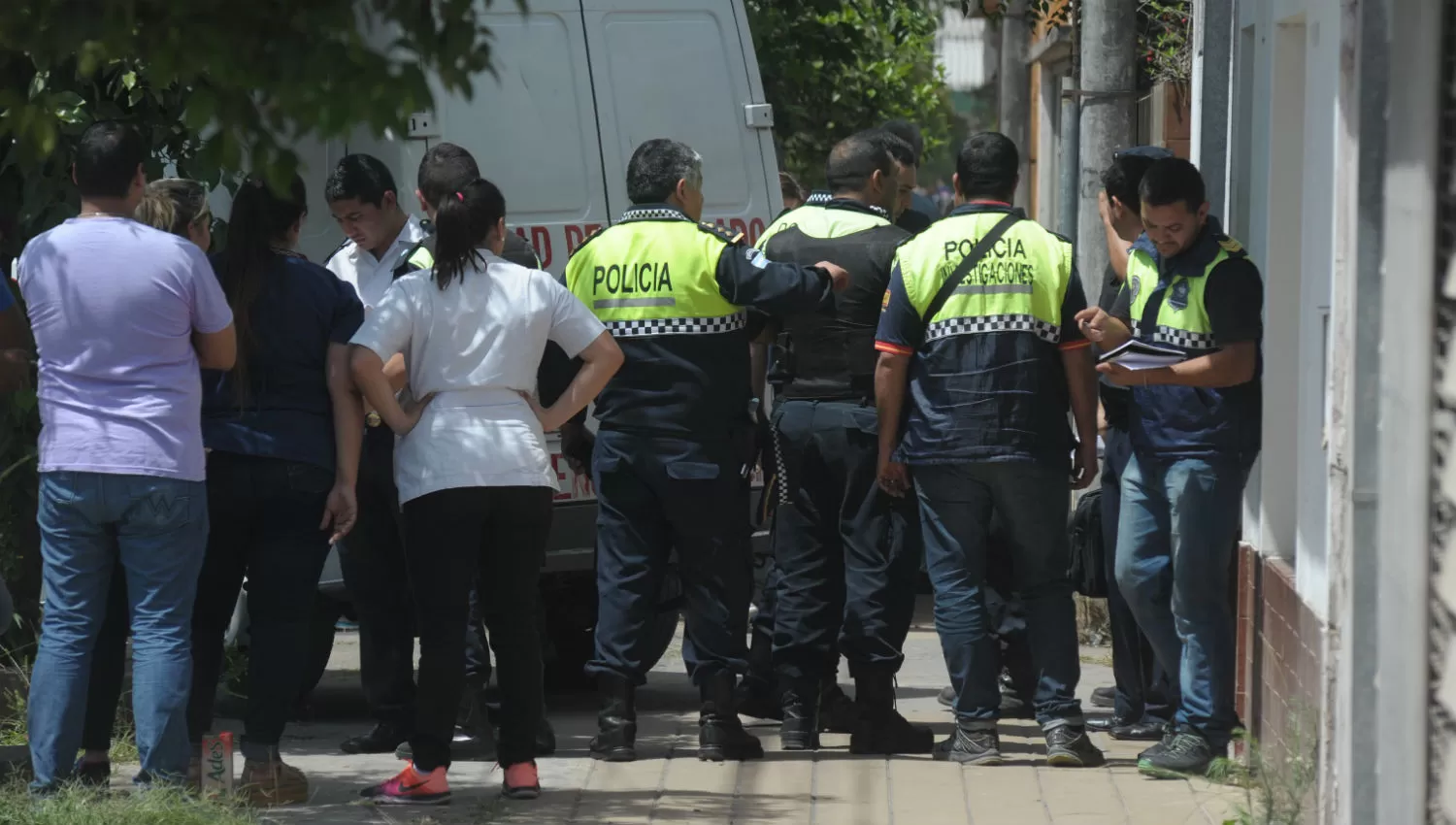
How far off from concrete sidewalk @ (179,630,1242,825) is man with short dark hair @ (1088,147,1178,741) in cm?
16

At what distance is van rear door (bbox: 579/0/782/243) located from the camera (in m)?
7.79

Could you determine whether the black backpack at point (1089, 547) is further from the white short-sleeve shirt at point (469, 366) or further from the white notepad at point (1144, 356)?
the white short-sleeve shirt at point (469, 366)

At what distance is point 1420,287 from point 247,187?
3133 millimetres

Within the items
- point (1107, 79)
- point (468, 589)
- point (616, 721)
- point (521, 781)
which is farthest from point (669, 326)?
point (1107, 79)

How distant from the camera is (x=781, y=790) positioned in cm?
621

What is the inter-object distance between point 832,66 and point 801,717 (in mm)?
7618

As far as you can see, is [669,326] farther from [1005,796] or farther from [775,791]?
[1005,796]

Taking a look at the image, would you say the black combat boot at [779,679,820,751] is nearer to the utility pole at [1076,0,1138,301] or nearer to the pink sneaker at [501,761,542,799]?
the pink sneaker at [501,761,542,799]

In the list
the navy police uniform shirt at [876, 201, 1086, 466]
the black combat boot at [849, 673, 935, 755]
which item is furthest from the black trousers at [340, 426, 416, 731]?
the navy police uniform shirt at [876, 201, 1086, 466]

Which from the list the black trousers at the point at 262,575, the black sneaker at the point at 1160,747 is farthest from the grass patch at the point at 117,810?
the black sneaker at the point at 1160,747

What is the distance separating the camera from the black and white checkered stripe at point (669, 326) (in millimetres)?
6414

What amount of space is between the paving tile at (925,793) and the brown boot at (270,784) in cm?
168

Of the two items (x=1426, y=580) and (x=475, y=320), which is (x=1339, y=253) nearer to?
(x=1426, y=580)

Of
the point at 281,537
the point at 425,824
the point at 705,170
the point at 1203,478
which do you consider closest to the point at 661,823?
the point at 425,824
